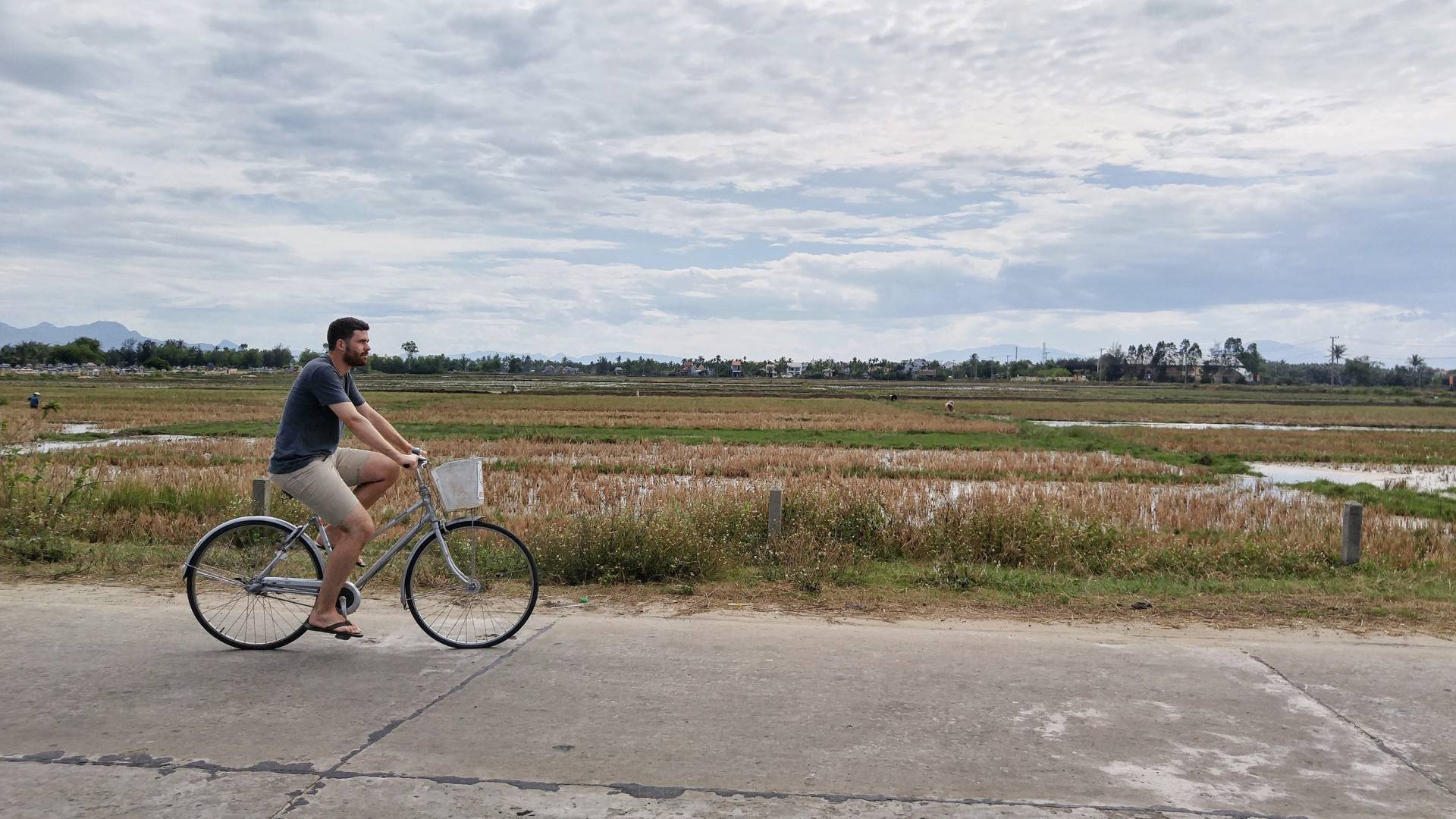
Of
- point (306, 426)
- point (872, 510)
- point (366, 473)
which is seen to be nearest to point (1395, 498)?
point (872, 510)

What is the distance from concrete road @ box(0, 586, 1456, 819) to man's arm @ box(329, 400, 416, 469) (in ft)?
4.10

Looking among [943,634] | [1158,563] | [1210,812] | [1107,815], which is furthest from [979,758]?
[1158,563]

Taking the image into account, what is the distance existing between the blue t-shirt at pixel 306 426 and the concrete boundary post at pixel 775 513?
5.17 m

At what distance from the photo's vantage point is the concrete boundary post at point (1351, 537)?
415 inches

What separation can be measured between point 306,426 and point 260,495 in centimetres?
518

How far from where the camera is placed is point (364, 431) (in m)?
5.98

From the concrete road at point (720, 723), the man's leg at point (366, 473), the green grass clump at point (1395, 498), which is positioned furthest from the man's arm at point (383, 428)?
the green grass clump at point (1395, 498)

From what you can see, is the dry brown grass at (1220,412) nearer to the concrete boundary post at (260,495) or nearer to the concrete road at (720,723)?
the concrete boundary post at (260,495)

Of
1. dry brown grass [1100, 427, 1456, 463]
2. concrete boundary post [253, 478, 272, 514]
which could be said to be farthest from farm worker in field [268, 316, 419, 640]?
dry brown grass [1100, 427, 1456, 463]

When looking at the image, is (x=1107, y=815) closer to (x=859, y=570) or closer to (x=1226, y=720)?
(x=1226, y=720)

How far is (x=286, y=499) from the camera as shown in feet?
36.9

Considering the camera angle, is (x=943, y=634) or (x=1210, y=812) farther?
(x=943, y=634)

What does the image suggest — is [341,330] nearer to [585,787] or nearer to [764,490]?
[585,787]

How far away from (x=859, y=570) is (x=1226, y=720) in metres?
4.45
